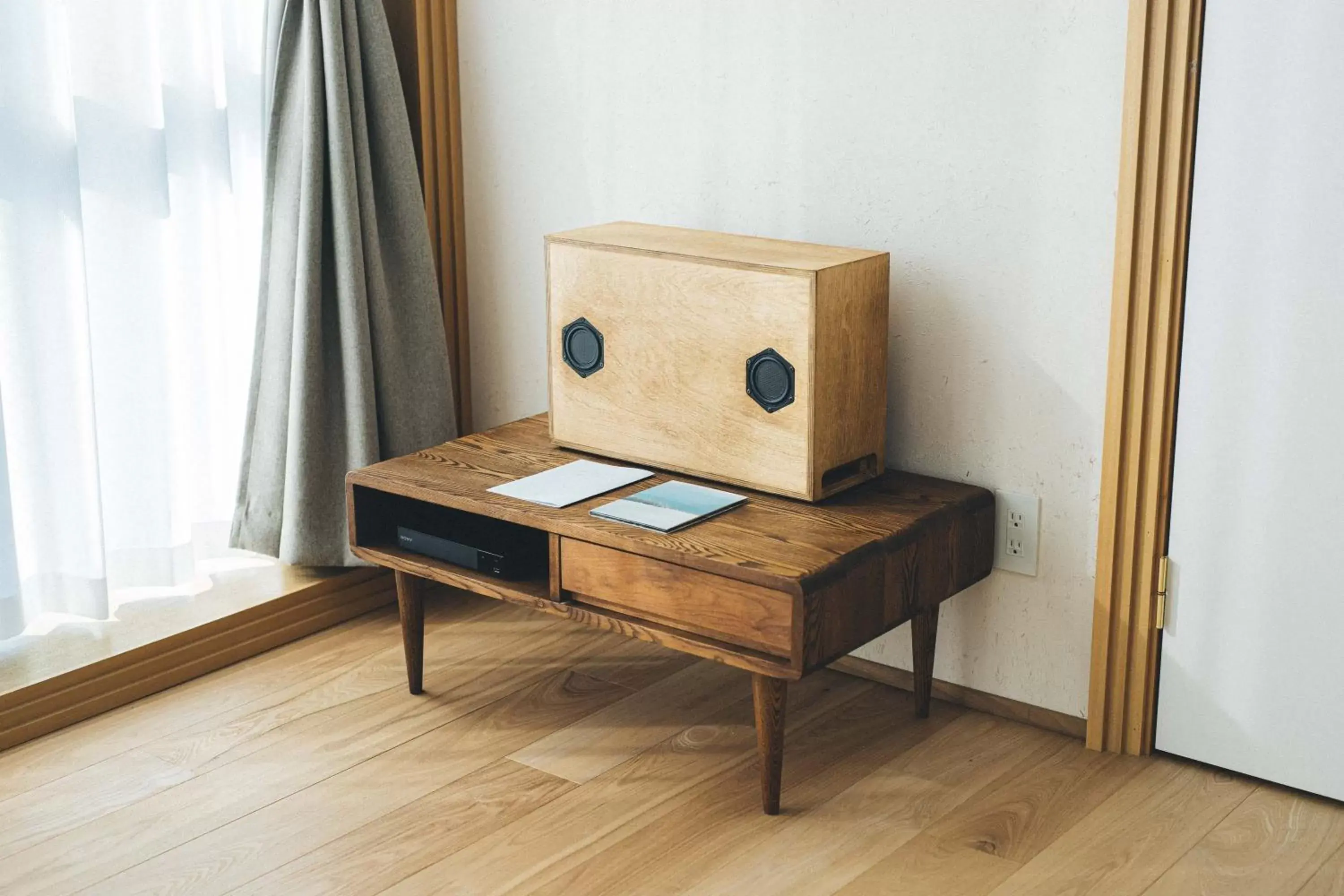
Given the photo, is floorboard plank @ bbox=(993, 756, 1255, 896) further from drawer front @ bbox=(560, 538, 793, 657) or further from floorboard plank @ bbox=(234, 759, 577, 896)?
floorboard plank @ bbox=(234, 759, 577, 896)

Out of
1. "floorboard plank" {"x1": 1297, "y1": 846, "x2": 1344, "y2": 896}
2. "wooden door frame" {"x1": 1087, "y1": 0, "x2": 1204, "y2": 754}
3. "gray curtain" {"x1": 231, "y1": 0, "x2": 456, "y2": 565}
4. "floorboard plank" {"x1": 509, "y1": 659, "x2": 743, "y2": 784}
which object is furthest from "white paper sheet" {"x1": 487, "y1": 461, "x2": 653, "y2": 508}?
"floorboard plank" {"x1": 1297, "y1": 846, "x2": 1344, "y2": 896}

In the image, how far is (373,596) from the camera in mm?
2680

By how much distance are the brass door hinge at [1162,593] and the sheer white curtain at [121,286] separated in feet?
5.19

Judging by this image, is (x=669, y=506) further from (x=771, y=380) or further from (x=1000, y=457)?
(x=1000, y=457)

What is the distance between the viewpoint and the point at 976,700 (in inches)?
89.3

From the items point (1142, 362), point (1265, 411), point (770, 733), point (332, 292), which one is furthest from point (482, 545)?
point (1265, 411)

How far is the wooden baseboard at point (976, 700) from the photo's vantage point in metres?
2.18

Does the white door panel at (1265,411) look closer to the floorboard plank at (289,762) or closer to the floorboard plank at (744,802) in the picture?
the floorboard plank at (744,802)

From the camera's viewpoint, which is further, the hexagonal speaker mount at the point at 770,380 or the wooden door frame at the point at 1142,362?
the hexagonal speaker mount at the point at 770,380

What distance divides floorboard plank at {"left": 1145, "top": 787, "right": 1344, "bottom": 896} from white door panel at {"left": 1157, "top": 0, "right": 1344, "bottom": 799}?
0.16 ft

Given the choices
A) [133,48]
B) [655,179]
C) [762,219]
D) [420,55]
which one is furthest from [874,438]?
[133,48]

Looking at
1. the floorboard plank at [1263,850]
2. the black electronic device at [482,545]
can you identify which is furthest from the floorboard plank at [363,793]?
the floorboard plank at [1263,850]

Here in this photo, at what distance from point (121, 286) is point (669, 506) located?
1002 millimetres

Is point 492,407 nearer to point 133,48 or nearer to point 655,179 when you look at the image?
point 655,179
